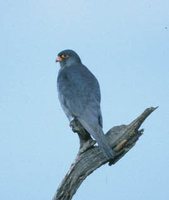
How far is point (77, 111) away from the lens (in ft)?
29.7

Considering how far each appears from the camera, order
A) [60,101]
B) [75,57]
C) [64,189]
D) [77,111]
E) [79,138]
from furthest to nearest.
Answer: [75,57] → [60,101] → [77,111] → [79,138] → [64,189]

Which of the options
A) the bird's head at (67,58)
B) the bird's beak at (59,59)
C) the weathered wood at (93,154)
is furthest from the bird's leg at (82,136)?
the bird's beak at (59,59)

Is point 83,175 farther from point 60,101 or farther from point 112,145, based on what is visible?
point 60,101

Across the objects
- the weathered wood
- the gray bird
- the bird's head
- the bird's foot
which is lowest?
the weathered wood

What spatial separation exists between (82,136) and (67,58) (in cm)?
218

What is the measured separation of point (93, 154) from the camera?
8.11 metres

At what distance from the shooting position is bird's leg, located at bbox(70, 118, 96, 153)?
8.16 metres

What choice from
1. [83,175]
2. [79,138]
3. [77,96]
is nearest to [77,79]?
[77,96]

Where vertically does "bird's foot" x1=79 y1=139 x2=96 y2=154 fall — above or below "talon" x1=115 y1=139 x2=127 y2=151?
above

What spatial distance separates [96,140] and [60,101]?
1609 millimetres

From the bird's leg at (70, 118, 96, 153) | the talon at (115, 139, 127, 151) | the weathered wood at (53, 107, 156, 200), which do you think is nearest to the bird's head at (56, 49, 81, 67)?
the bird's leg at (70, 118, 96, 153)

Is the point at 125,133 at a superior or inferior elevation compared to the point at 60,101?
inferior

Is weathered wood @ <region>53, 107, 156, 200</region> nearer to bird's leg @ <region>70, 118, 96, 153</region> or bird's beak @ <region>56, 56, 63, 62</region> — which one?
bird's leg @ <region>70, 118, 96, 153</region>

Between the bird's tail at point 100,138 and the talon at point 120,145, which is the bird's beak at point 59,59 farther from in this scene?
the talon at point 120,145
